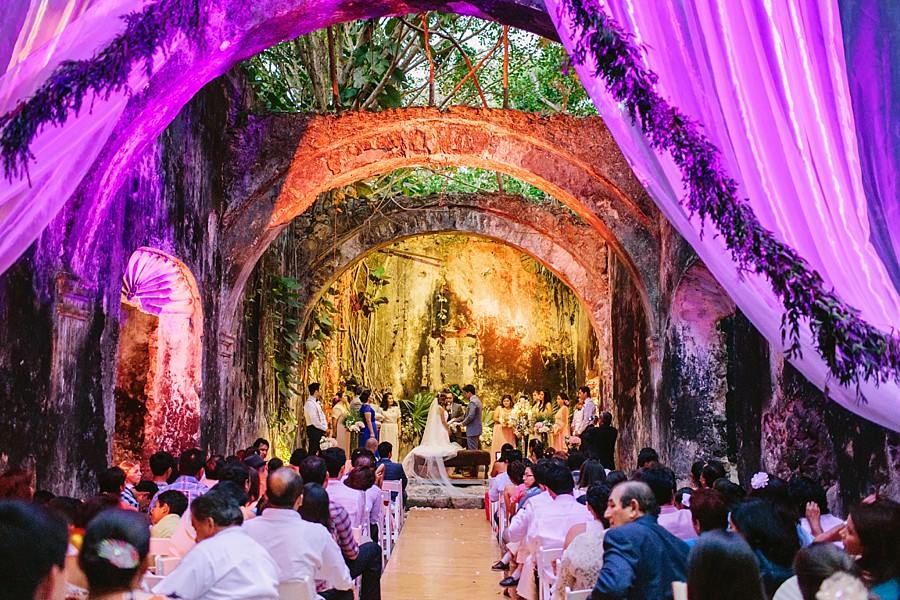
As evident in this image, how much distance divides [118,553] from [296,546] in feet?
5.77

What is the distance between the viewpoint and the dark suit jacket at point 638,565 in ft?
11.5

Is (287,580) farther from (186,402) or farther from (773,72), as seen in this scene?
(186,402)

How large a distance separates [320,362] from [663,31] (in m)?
12.1

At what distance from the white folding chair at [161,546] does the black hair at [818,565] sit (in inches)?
115

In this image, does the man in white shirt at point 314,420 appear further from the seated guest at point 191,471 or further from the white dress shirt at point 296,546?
the white dress shirt at point 296,546

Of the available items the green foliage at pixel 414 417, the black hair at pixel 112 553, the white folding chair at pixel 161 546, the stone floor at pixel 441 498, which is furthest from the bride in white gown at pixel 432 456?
the black hair at pixel 112 553

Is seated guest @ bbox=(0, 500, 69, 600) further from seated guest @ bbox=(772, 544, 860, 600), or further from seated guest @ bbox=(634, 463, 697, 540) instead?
seated guest @ bbox=(634, 463, 697, 540)

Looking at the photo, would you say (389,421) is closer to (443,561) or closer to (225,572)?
(443,561)

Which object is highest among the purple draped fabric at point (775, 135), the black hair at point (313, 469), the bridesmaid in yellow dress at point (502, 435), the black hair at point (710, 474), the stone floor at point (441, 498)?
the purple draped fabric at point (775, 135)

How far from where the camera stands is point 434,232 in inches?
567

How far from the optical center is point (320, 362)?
1655cm

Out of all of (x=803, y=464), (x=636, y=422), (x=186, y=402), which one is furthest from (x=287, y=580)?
(x=636, y=422)

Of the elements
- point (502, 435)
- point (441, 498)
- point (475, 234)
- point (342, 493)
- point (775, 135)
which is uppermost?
point (475, 234)

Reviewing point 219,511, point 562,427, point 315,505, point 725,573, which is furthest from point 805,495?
point 562,427
